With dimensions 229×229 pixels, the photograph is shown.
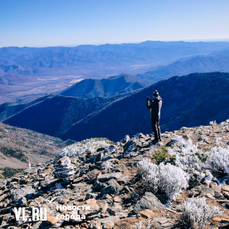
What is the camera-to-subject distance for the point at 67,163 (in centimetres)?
827

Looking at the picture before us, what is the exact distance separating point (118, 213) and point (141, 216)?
2.15 feet

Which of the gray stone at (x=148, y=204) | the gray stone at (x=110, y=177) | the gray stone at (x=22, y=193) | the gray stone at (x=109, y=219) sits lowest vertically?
the gray stone at (x=22, y=193)

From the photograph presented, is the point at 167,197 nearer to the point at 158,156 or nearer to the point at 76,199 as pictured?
the point at 158,156

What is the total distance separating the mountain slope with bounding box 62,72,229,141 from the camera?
67.6m

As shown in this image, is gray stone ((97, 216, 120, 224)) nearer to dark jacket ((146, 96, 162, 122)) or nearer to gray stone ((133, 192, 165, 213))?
gray stone ((133, 192, 165, 213))

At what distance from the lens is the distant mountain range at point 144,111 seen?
68.5 meters

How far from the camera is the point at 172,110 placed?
271 ft

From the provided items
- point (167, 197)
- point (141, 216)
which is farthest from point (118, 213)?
point (167, 197)

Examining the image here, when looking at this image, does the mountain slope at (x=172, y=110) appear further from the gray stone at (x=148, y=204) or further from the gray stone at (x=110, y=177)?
the gray stone at (x=148, y=204)

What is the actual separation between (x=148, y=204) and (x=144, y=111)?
8549 centimetres

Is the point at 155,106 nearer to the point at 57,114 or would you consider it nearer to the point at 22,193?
the point at 22,193

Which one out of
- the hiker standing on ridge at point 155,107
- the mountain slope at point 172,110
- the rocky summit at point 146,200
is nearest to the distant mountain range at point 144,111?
the mountain slope at point 172,110

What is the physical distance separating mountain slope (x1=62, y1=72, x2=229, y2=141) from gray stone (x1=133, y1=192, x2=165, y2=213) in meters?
Result: 64.0

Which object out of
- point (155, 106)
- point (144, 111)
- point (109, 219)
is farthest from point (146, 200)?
point (144, 111)
